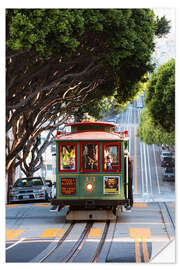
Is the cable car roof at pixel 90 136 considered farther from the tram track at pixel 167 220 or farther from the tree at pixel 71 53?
the tram track at pixel 167 220

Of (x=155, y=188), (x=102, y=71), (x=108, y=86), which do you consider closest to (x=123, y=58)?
(x=102, y=71)

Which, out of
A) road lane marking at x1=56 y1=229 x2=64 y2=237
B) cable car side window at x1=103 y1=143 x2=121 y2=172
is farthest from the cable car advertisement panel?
road lane marking at x1=56 y1=229 x2=64 y2=237

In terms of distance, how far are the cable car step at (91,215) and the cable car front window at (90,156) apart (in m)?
1.39

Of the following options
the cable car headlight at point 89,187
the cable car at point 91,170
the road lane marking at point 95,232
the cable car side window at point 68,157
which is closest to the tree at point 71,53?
the cable car side window at point 68,157

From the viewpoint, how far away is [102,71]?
61.5ft

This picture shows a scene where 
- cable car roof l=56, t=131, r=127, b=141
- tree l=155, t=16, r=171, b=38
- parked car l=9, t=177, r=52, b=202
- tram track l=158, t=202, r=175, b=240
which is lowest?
tram track l=158, t=202, r=175, b=240

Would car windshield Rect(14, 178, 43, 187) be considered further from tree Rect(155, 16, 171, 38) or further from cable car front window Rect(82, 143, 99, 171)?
tree Rect(155, 16, 171, 38)

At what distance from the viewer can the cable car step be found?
17.0 m

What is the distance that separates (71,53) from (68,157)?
124 inches

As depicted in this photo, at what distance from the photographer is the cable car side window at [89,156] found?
54.4 feet

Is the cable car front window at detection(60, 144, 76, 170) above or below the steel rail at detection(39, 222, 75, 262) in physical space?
above

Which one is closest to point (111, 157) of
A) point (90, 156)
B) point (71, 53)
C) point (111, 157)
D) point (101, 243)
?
point (111, 157)

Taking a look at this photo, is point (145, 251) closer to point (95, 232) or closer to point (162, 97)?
point (95, 232)

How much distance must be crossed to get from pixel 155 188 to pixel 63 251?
673 inches
